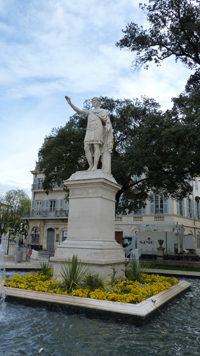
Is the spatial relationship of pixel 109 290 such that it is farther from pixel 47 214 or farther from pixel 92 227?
pixel 47 214

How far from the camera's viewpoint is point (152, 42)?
18938mm

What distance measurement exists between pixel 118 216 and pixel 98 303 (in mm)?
36503

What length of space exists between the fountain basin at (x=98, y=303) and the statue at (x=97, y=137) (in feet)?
13.6

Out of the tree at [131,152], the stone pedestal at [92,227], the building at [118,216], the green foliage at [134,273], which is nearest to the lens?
the stone pedestal at [92,227]

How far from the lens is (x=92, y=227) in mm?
8531

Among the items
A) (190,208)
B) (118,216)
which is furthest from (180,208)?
(118,216)

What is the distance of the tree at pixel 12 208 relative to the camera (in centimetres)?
5656

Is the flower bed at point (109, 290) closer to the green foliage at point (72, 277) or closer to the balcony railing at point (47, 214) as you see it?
the green foliage at point (72, 277)

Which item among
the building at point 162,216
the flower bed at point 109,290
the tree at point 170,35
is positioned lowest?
the flower bed at point 109,290

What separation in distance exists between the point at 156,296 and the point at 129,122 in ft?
51.2

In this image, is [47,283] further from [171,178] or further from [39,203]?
[39,203]

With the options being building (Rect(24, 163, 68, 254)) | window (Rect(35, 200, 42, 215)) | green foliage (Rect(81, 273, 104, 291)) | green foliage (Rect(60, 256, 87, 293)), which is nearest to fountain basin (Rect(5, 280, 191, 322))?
green foliage (Rect(60, 256, 87, 293))

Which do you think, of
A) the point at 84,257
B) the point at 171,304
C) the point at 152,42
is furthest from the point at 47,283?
the point at 152,42

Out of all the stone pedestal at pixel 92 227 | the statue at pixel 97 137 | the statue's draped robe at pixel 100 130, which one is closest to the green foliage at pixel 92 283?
the stone pedestal at pixel 92 227
